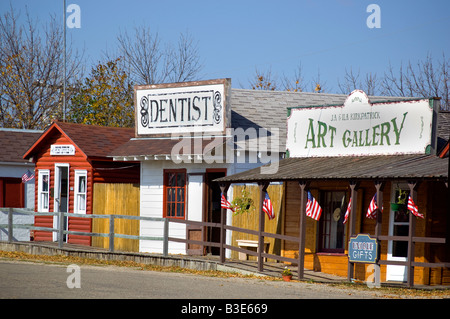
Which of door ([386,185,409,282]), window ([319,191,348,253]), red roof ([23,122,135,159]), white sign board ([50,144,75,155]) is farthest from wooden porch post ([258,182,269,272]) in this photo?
white sign board ([50,144,75,155])

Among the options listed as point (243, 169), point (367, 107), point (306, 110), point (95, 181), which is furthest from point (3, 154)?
point (367, 107)

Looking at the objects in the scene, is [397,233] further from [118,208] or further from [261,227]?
[118,208]

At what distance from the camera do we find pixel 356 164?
18.7 metres

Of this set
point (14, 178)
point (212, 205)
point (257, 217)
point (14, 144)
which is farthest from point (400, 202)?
point (14, 144)

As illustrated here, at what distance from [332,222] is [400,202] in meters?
2.91

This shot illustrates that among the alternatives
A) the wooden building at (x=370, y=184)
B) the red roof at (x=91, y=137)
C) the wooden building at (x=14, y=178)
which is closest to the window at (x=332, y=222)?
the wooden building at (x=370, y=184)

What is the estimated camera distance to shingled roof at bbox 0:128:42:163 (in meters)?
30.8

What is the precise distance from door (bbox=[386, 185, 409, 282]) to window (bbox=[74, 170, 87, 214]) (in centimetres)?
1160

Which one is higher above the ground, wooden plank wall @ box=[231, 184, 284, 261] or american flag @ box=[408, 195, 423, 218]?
american flag @ box=[408, 195, 423, 218]

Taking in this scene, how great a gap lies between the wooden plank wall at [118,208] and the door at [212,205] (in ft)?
8.39

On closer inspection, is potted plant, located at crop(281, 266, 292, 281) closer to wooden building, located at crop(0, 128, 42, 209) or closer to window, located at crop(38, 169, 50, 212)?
window, located at crop(38, 169, 50, 212)

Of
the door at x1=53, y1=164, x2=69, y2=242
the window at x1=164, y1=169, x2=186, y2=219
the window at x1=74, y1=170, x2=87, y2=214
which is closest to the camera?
the window at x1=164, y1=169, x2=186, y2=219

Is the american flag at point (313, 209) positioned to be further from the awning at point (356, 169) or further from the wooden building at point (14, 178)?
the wooden building at point (14, 178)

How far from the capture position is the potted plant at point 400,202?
17844 mm
